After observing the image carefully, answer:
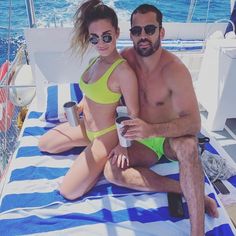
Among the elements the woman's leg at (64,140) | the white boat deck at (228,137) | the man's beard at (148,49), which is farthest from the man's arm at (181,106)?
the white boat deck at (228,137)

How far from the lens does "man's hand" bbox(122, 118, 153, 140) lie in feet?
5.16

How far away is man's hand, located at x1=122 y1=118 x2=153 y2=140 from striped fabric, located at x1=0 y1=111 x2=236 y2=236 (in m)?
0.43

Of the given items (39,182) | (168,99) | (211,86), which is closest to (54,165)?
(39,182)

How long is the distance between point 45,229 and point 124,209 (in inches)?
17.8

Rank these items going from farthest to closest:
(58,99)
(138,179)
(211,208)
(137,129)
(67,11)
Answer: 1. (67,11)
2. (58,99)
3. (138,179)
4. (211,208)
5. (137,129)

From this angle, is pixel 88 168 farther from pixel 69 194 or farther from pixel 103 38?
pixel 103 38

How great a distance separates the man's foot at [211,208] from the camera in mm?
1685

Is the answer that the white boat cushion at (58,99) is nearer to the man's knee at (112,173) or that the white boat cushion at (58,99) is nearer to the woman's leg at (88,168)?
the woman's leg at (88,168)

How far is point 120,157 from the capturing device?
1.82 meters

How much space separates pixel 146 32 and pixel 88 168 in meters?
0.90

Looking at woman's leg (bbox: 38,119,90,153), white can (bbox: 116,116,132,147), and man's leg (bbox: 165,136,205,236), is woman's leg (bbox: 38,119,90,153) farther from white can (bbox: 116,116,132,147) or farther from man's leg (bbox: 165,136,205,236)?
man's leg (bbox: 165,136,205,236)

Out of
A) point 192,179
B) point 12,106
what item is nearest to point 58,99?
point 12,106

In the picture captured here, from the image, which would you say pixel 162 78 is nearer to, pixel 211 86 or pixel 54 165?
pixel 54 165

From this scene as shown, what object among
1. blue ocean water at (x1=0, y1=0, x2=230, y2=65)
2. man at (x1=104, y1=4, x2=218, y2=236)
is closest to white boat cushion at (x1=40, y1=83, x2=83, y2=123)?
man at (x1=104, y1=4, x2=218, y2=236)
